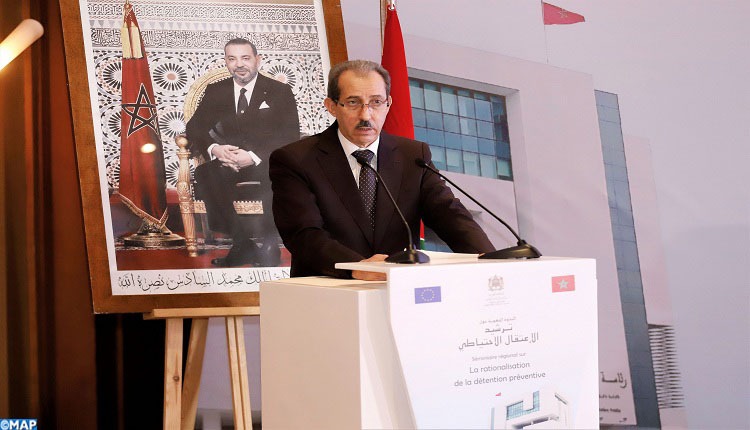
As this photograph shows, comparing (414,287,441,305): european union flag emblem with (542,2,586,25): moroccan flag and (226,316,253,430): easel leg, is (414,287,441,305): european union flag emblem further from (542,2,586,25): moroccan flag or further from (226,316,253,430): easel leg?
(542,2,586,25): moroccan flag

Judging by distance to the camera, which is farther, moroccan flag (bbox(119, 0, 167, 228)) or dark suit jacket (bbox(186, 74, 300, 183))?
dark suit jacket (bbox(186, 74, 300, 183))

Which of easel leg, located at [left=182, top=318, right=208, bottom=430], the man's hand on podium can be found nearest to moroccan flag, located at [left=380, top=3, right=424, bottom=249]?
easel leg, located at [left=182, top=318, right=208, bottom=430]

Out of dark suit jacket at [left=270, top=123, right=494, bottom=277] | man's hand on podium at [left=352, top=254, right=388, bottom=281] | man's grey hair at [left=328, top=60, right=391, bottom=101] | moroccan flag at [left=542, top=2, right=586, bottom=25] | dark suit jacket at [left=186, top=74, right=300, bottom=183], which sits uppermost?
moroccan flag at [left=542, top=2, right=586, bottom=25]

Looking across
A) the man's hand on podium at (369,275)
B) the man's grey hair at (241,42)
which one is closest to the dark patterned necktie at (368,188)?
the man's hand on podium at (369,275)

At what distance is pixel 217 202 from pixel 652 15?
2560mm

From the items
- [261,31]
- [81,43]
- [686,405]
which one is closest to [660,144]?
[686,405]

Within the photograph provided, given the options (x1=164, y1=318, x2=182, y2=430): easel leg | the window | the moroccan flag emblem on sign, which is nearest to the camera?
the moroccan flag emblem on sign

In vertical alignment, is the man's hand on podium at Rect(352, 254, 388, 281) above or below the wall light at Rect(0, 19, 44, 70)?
below

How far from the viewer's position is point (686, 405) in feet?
13.5

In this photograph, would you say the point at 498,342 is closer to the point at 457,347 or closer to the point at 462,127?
the point at 457,347

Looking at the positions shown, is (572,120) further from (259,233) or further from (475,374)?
(475,374)

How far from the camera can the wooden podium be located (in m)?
1.58

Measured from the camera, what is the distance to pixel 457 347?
63.2 inches

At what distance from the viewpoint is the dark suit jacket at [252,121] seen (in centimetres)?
342
